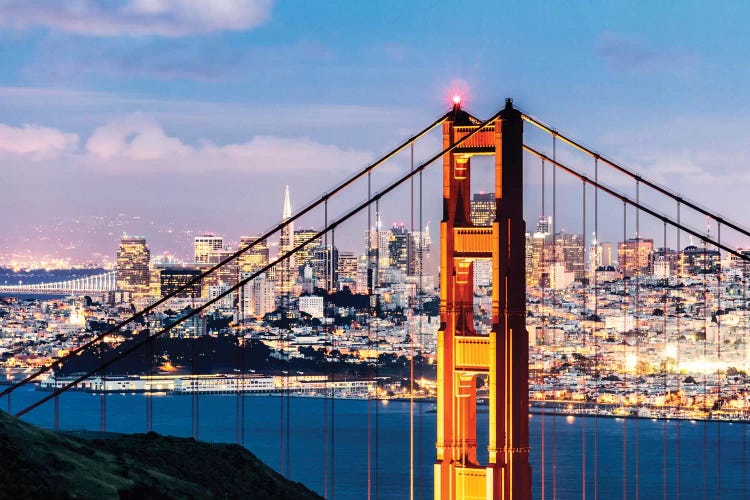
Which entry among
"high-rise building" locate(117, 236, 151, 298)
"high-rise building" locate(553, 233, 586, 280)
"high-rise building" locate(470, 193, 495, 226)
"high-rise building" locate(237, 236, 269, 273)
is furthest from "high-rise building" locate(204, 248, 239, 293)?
"high-rise building" locate(470, 193, 495, 226)

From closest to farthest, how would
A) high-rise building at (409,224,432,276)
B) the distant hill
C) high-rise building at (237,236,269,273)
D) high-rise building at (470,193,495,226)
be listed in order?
the distant hill < high-rise building at (470,193,495,226) < high-rise building at (409,224,432,276) < high-rise building at (237,236,269,273)

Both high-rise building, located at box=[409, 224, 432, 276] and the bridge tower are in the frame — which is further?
high-rise building, located at box=[409, 224, 432, 276]

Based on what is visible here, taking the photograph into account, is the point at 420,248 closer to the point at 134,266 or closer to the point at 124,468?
the point at 124,468

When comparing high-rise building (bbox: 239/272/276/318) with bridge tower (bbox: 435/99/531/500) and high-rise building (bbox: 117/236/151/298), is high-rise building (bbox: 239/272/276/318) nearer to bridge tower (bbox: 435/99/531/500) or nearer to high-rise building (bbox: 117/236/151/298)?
high-rise building (bbox: 117/236/151/298)

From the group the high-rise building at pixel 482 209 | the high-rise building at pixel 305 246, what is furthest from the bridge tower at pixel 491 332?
the high-rise building at pixel 305 246

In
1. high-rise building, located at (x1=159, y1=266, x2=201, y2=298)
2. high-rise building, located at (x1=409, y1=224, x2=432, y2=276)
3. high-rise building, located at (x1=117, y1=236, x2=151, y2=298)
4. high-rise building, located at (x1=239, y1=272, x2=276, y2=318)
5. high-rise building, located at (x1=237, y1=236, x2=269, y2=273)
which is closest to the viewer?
high-rise building, located at (x1=409, y1=224, x2=432, y2=276)

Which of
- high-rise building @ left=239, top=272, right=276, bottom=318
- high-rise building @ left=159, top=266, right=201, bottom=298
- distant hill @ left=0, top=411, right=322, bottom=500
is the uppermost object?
high-rise building @ left=159, top=266, right=201, bottom=298

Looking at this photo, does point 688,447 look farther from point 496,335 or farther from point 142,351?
point 496,335

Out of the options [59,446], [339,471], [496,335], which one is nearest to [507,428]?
[496,335]
